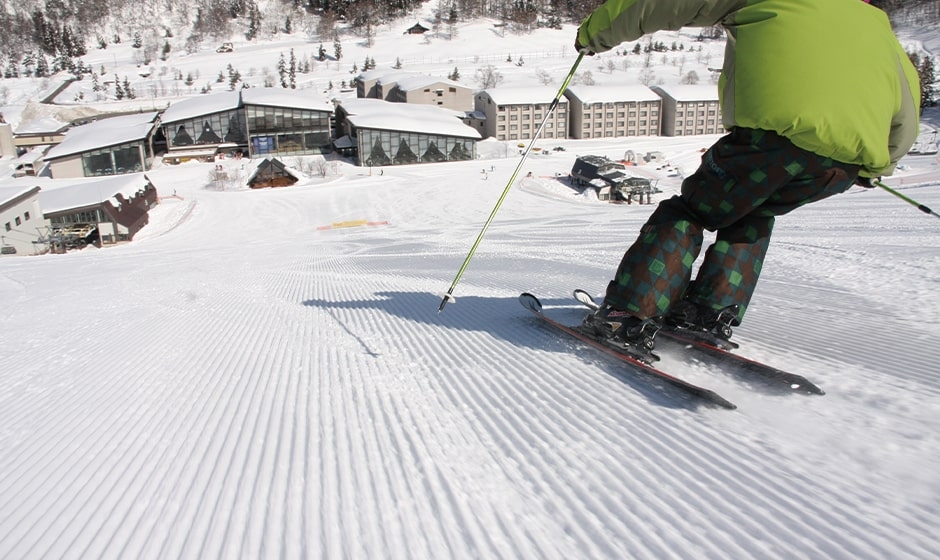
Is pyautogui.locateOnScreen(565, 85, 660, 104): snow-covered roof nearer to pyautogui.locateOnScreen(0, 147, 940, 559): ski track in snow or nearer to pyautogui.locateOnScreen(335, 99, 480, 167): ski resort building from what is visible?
pyautogui.locateOnScreen(335, 99, 480, 167): ski resort building

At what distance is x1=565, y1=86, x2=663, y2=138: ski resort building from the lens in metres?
41.6

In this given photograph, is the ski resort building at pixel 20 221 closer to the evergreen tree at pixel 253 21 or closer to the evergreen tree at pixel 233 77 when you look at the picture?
the evergreen tree at pixel 233 77

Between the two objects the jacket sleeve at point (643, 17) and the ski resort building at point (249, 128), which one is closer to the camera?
the jacket sleeve at point (643, 17)

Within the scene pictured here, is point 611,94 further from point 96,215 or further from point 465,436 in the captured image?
point 465,436

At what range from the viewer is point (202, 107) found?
37.8 metres

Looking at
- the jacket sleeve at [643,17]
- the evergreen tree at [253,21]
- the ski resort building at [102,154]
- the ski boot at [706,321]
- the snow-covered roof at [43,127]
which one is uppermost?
the evergreen tree at [253,21]

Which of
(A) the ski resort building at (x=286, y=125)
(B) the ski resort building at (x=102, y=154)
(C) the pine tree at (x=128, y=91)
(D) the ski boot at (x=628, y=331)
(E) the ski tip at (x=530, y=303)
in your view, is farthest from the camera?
(C) the pine tree at (x=128, y=91)

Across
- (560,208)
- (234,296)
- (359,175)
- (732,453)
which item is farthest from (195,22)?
(732,453)

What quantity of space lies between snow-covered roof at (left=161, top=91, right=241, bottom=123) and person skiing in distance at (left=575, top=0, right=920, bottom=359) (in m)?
38.5

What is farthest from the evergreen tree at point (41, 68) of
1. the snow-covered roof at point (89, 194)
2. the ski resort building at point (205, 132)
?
the snow-covered roof at point (89, 194)

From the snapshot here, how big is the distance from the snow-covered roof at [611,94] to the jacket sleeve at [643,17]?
132 feet

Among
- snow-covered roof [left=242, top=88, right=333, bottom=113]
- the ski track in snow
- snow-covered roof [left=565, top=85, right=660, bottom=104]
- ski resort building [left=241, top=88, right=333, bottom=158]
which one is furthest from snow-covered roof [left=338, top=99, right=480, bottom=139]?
the ski track in snow

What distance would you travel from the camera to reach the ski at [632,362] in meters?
2.62

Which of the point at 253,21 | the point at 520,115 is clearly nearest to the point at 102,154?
the point at 520,115
